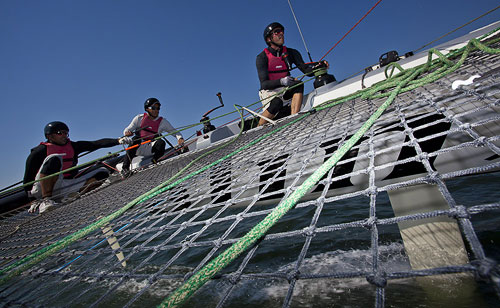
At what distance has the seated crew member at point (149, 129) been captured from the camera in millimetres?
5250

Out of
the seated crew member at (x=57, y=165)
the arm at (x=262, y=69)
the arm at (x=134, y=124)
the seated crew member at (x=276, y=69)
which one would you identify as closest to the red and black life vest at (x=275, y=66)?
the seated crew member at (x=276, y=69)

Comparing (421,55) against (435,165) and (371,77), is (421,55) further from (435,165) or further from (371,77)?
(435,165)

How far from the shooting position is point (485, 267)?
1.24 ft

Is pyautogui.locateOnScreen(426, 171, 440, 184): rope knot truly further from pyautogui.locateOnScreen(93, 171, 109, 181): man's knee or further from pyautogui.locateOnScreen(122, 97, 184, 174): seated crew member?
pyautogui.locateOnScreen(93, 171, 109, 181): man's knee

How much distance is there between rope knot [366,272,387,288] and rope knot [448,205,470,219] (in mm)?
208

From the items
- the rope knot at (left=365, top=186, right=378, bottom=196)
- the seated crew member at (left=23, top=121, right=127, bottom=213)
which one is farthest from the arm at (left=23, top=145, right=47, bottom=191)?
the rope knot at (left=365, top=186, right=378, bottom=196)

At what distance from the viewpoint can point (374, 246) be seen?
570 millimetres

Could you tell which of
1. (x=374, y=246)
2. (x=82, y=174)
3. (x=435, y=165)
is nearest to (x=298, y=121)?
(x=435, y=165)

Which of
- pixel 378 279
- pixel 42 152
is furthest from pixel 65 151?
pixel 378 279

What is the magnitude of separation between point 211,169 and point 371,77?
301 cm

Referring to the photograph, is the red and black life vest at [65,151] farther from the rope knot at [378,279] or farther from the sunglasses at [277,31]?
the rope knot at [378,279]

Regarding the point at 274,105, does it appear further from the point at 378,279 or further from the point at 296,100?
the point at 378,279

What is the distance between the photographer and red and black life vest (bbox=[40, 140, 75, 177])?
4637mm

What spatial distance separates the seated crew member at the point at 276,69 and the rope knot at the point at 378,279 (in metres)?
3.47
